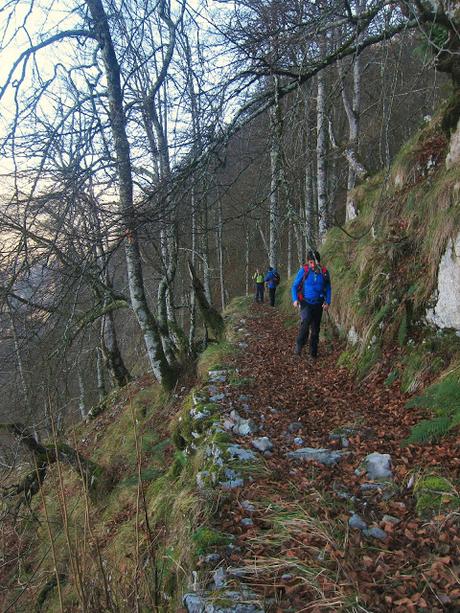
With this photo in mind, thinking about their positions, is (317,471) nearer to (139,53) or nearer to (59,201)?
(59,201)

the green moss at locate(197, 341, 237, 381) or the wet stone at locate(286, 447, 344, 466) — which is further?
the green moss at locate(197, 341, 237, 381)

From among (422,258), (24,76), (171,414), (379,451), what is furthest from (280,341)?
(24,76)

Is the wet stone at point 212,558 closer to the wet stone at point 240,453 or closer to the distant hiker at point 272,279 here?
the wet stone at point 240,453

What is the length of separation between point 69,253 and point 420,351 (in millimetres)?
4170

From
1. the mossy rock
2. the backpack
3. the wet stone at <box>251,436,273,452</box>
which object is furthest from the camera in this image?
the backpack

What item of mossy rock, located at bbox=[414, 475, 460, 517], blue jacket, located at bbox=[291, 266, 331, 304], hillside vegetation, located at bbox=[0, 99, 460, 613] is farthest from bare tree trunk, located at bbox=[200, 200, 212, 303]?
mossy rock, located at bbox=[414, 475, 460, 517]

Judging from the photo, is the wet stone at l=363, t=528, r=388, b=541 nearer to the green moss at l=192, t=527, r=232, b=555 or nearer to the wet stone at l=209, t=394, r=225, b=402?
the green moss at l=192, t=527, r=232, b=555

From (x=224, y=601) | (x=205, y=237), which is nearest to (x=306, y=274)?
(x=205, y=237)

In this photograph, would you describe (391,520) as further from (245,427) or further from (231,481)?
(245,427)

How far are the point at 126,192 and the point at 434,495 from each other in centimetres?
372

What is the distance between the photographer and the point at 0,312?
2420mm

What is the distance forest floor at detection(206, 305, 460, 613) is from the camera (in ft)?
7.01

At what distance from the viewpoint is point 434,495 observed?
2850 mm

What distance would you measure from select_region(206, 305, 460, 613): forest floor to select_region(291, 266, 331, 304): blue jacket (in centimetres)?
215
